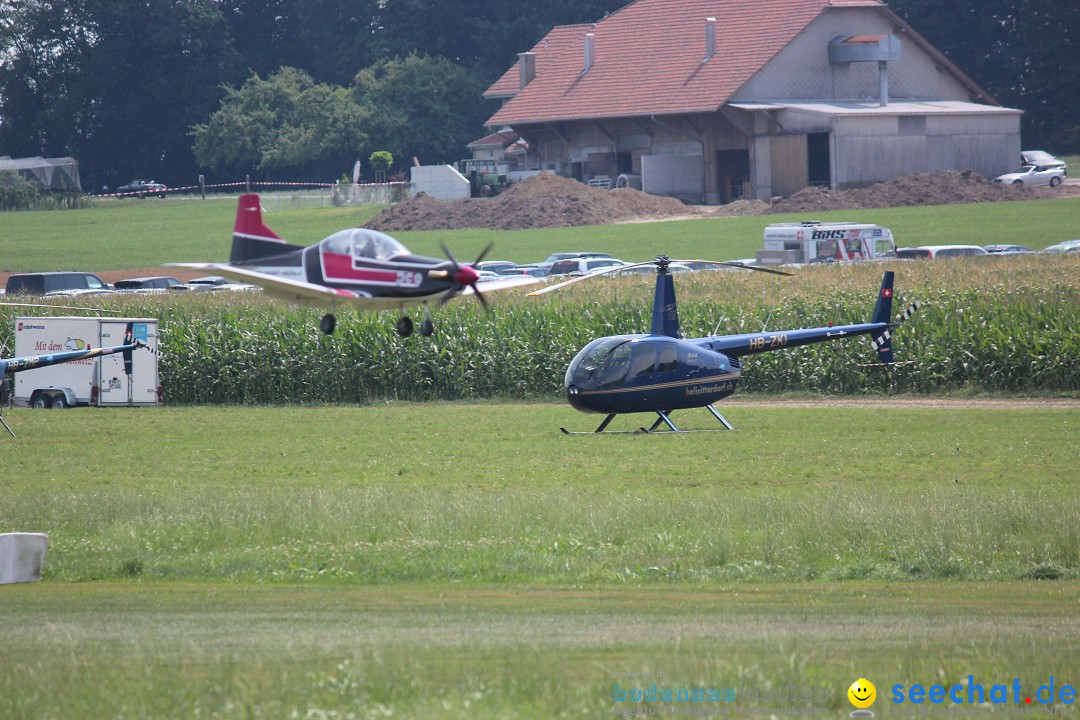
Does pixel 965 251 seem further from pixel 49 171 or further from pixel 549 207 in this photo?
pixel 49 171

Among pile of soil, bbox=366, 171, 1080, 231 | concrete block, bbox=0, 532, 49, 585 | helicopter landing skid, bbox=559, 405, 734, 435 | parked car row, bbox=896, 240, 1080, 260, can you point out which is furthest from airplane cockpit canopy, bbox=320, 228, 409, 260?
pile of soil, bbox=366, 171, 1080, 231

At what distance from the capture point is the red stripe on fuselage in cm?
1330

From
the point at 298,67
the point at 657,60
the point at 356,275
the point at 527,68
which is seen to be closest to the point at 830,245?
the point at 657,60

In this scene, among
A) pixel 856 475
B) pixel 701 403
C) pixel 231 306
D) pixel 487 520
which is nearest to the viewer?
pixel 487 520

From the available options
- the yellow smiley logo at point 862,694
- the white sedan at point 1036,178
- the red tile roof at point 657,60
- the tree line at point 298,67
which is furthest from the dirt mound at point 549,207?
the yellow smiley logo at point 862,694

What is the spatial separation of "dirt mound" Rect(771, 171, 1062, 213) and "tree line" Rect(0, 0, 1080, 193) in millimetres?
21755

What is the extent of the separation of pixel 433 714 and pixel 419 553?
25.3 ft

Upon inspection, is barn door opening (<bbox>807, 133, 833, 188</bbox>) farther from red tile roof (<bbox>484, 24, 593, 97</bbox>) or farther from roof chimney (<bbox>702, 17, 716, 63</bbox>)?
red tile roof (<bbox>484, 24, 593, 97</bbox>)

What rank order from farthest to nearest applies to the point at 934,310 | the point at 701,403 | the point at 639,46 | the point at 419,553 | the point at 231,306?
the point at 639,46 → the point at 231,306 → the point at 934,310 → the point at 701,403 → the point at 419,553

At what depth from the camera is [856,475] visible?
75.0 ft

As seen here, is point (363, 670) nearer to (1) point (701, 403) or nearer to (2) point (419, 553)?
(2) point (419, 553)

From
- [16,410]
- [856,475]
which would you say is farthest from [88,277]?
[856,475]

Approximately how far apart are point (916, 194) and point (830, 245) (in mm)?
21763

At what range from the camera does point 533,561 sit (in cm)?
1625
